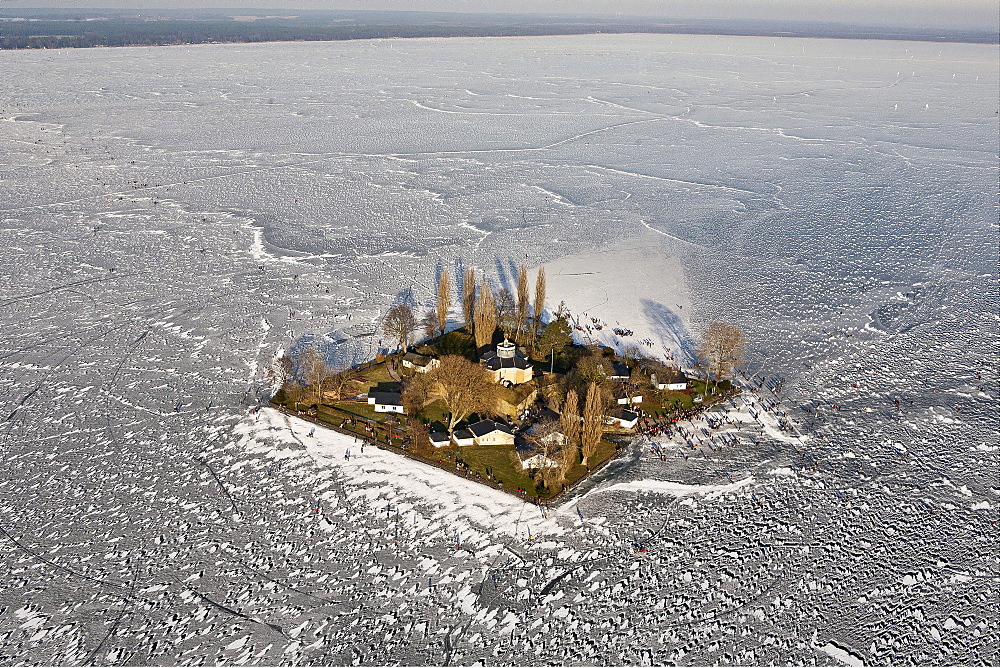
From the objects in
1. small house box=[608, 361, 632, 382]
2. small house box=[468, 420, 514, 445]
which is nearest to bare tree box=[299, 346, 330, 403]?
small house box=[468, 420, 514, 445]

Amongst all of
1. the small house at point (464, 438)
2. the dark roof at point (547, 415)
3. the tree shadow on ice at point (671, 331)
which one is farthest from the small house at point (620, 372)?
the small house at point (464, 438)

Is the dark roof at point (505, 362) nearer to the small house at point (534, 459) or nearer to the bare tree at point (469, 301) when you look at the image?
the bare tree at point (469, 301)

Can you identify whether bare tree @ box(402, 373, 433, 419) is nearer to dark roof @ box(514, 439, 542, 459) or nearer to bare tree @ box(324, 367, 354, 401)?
bare tree @ box(324, 367, 354, 401)

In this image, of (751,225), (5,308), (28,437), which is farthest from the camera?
(751,225)

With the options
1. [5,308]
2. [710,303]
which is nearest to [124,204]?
[5,308]

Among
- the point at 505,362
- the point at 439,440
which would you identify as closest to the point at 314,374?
the point at 439,440

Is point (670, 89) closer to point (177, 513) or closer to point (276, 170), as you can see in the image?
point (276, 170)

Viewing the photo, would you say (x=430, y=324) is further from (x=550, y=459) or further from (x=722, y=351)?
(x=722, y=351)
